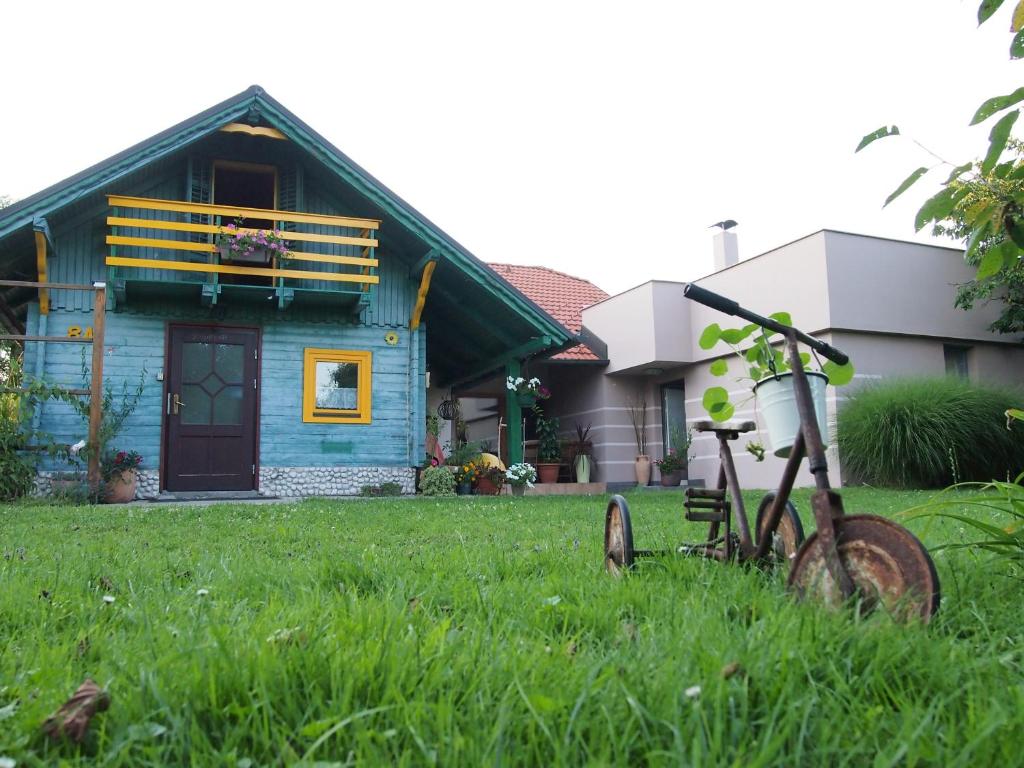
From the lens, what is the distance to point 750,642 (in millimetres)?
1543

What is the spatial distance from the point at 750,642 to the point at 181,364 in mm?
10781

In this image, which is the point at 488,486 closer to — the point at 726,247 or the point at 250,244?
the point at 250,244

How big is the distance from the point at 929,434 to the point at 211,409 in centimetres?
1001

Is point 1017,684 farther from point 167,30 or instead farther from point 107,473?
point 167,30

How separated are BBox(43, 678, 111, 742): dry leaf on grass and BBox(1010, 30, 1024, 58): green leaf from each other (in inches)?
84.3

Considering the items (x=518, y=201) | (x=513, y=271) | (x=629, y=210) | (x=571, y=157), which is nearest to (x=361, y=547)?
(x=571, y=157)

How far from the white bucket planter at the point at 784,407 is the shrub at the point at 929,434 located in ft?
31.2

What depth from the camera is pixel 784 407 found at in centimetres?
223

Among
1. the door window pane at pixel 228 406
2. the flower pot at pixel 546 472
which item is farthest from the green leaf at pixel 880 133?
the flower pot at pixel 546 472

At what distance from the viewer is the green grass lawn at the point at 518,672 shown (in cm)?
116

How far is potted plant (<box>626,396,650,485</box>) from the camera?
610 inches

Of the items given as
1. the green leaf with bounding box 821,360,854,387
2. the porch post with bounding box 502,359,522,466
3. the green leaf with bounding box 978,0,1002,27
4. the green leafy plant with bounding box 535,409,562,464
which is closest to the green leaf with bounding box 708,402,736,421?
the green leaf with bounding box 821,360,854,387

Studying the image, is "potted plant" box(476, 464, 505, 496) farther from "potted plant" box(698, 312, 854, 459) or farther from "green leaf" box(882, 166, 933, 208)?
"green leaf" box(882, 166, 933, 208)

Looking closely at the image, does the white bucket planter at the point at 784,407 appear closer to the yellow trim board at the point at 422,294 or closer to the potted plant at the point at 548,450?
the yellow trim board at the point at 422,294
